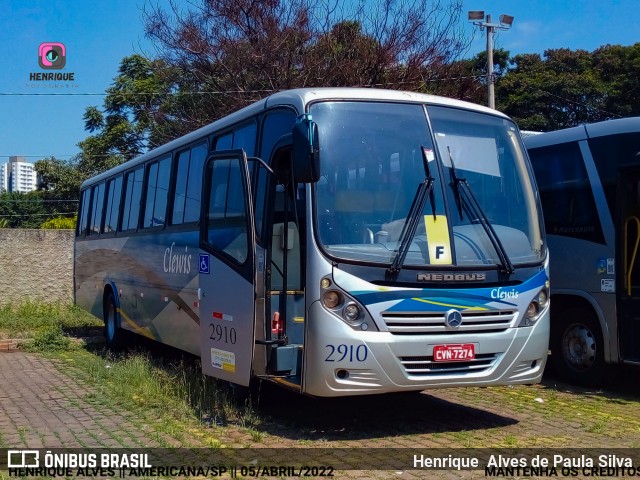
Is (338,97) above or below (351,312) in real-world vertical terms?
above

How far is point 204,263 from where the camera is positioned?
27.2 feet

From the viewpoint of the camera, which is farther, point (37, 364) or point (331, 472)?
point (37, 364)

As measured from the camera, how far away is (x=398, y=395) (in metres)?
9.03

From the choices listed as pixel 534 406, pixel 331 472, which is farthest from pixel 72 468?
pixel 534 406

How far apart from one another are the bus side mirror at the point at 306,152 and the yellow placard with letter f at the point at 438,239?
1136mm

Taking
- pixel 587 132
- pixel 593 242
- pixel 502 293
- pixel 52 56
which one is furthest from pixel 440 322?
pixel 52 56

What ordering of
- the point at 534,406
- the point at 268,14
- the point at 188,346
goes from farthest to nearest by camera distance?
the point at 268,14
the point at 188,346
the point at 534,406

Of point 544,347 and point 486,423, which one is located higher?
point 544,347

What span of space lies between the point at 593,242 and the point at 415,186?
3625 mm

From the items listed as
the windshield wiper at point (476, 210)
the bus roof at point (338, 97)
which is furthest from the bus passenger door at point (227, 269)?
the windshield wiper at point (476, 210)

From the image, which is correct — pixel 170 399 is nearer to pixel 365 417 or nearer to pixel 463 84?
pixel 365 417

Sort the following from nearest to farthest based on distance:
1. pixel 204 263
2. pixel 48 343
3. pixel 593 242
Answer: pixel 204 263 → pixel 593 242 → pixel 48 343

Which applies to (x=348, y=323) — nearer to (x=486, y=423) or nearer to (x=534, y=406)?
(x=486, y=423)

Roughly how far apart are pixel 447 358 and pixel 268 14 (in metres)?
17.8
